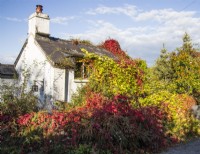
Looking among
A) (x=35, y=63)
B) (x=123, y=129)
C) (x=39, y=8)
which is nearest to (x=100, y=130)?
(x=123, y=129)

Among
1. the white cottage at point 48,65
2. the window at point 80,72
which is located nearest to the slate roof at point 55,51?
the white cottage at point 48,65

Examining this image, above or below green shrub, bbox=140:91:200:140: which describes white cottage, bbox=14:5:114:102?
above

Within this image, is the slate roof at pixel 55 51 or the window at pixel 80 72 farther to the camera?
the window at pixel 80 72

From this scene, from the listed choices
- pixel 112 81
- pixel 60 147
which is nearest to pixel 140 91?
pixel 112 81

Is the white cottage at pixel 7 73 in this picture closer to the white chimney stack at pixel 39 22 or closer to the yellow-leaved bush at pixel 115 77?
the white chimney stack at pixel 39 22

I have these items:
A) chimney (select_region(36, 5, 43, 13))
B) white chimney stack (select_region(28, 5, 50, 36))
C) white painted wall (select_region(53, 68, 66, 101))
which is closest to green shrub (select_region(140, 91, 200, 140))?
white painted wall (select_region(53, 68, 66, 101))

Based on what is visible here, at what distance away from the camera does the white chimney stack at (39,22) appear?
1741 cm

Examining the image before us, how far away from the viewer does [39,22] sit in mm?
17594

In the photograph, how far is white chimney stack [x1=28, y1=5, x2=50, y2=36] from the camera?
17406 millimetres

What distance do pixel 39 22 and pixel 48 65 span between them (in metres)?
3.65

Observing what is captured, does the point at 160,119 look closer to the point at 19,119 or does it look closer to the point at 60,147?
the point at 60,147

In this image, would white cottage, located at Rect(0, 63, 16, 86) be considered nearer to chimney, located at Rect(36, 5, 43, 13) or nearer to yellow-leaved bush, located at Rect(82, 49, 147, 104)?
chimney, located at Rect(36, 5, 43, 13)

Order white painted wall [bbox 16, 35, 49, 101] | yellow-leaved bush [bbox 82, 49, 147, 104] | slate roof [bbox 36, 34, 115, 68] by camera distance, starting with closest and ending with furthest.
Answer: yellow-leaved bush [bbox 82, 49, 147, 104] < slate roof [bbox 36, 34, 115, 68] < white painted wall [bbox 16, 35, 49, 101]

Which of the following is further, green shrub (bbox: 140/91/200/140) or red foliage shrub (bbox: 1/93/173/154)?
green shrub (bbox: 140/91/200/140)
